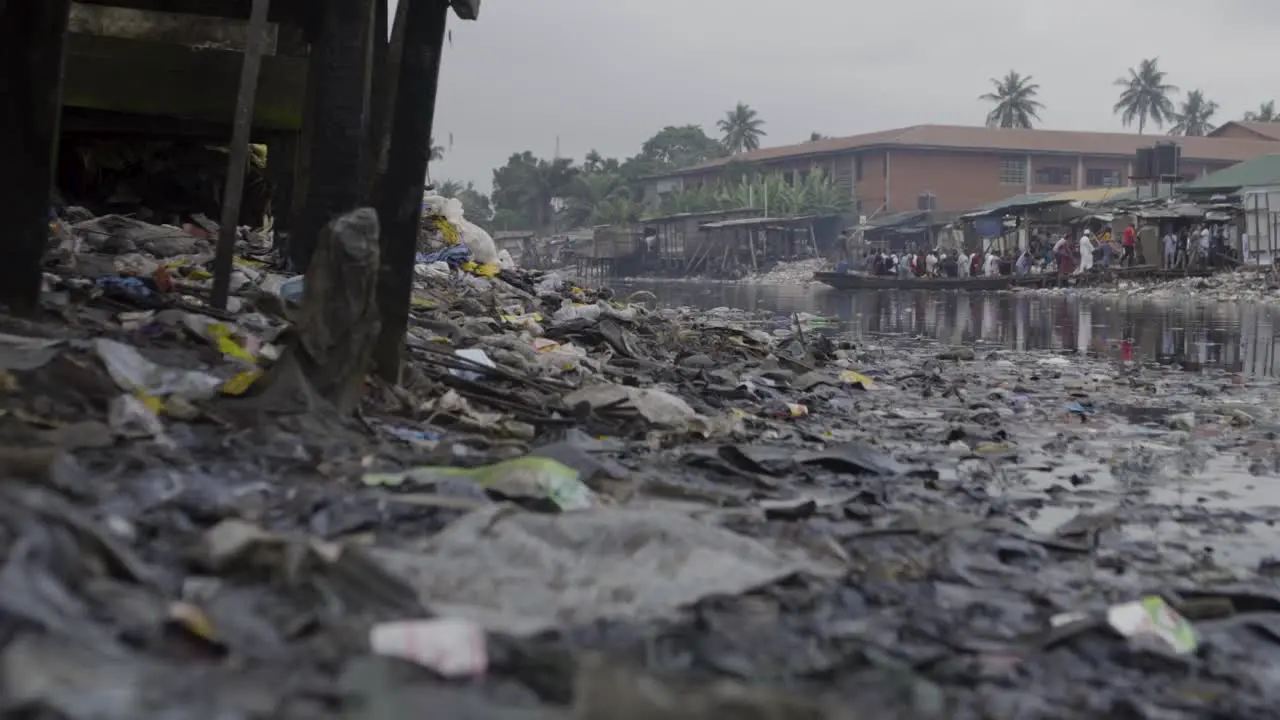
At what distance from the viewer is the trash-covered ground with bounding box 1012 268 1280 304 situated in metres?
23.7

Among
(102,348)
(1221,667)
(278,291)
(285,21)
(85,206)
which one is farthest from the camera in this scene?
(85,206)

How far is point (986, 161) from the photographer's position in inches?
1896

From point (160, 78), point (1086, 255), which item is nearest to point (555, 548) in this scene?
point (160, 78)

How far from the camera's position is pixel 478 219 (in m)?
72.0

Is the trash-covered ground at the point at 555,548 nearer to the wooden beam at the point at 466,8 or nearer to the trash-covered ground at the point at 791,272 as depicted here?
the wooden beam at the point at 466,8

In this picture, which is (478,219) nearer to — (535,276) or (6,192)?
(535,276)

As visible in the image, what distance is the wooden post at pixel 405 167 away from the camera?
5059mm

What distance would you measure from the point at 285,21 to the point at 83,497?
673 centimetres

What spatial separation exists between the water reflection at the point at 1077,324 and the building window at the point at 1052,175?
76.6 ft

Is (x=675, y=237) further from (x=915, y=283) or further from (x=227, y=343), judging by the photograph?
(x=227, y=343)

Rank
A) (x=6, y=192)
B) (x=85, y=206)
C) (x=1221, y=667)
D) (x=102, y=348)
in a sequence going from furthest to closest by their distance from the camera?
(x=85, y=206)
(x=6, y=192)
(x=102, y=348)
(x=1221, y=667)

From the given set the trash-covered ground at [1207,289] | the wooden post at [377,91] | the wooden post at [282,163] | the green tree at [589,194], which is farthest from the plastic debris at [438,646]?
the green tree at [589,194]

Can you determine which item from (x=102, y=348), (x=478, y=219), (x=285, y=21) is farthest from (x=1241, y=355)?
(x=478, y=219)

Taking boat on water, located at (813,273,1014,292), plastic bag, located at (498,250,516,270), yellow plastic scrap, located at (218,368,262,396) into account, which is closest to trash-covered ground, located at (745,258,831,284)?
boat on water, located at (813,273,1014,292)
